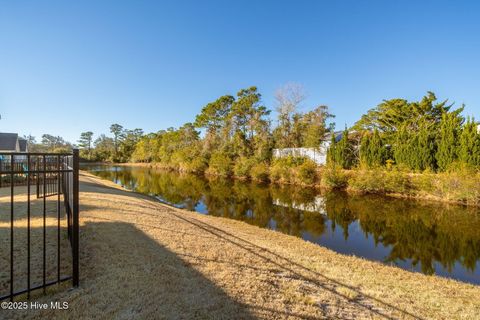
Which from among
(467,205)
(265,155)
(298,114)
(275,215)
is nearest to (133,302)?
(275,215)

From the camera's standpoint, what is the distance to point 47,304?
8.97 ft

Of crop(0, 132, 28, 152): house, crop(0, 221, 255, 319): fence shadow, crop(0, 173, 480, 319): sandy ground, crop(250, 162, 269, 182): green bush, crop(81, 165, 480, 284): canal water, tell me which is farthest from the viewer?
crop(250, 162, 269, 182): green bush

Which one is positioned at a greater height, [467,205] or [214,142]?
[214,142]

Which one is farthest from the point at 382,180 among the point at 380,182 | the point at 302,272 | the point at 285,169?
the point at 302,272

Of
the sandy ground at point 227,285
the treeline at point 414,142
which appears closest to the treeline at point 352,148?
the treeline at point 414,142

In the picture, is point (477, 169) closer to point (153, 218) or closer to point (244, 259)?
point (244, 259)

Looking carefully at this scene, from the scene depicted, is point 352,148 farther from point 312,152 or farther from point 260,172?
point 260,172

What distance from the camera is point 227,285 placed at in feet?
11.4

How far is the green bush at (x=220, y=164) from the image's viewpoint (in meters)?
30.1

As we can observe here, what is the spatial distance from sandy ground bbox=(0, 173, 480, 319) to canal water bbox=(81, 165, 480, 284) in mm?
2272

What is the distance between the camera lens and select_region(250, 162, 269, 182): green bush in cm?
2500

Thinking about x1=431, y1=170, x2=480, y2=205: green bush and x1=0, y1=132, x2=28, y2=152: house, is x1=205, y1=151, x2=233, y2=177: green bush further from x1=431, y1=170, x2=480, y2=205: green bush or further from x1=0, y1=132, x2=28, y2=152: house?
x1=0, y1=132, x2=28, y2=152: house

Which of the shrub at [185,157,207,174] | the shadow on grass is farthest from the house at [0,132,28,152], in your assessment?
the shadow on grass

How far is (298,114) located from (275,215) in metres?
20.0
